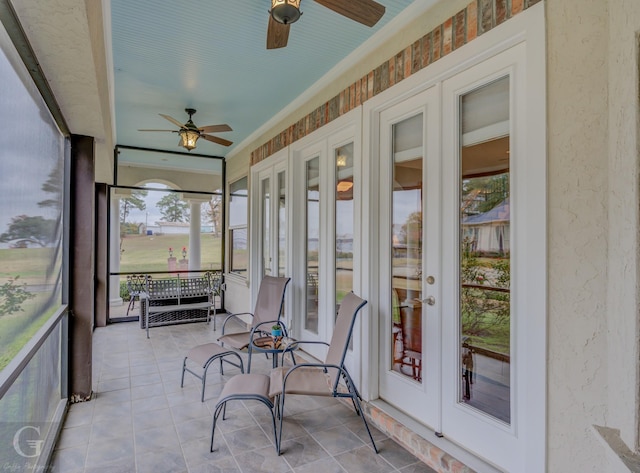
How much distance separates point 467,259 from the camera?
2277mm

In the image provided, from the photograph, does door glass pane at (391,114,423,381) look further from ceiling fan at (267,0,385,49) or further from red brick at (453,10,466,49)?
ceiling fan at (267,0,385,49)

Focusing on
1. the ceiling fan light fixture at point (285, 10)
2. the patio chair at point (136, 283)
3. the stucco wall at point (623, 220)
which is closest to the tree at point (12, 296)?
the ceiling fan light fixture at point (285, 10)

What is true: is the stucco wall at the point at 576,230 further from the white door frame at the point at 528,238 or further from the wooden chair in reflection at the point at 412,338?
the wooden chair in reflection at the point at 412,338

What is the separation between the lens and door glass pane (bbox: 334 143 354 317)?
3457 millimetres

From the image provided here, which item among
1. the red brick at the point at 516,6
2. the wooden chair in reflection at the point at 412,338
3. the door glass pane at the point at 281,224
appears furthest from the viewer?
the door glass pane at the point at 281,224

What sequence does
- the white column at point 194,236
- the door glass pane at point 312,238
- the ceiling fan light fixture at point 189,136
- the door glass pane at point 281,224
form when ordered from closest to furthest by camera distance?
the door glass pane at point 312,238 → the ceiling fan light fixture at point 189,136 → the door glass pane at point 281,224 → the white column at point 194,236

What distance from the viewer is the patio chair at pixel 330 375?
2514 mm

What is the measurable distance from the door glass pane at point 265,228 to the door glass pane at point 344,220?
1.91 metres

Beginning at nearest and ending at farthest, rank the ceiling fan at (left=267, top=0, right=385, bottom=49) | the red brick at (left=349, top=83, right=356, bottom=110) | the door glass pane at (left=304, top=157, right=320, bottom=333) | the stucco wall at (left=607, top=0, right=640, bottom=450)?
1. the stucco wall at (left=607, top=0, right=640, bottom=450)
2. the ceiling fan at (left=267, top=0, right=385, bottom=49)
3. the red brick at (left=349, top=83, right=356, bottom=110)
4. the door glass pane at (left=304, top=157, right=320, bottom=333)

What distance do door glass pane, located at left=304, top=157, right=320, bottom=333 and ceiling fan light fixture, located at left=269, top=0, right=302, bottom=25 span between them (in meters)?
2.05

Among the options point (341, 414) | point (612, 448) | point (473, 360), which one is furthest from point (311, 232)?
point (612, 448)

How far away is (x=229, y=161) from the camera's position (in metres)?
6.96

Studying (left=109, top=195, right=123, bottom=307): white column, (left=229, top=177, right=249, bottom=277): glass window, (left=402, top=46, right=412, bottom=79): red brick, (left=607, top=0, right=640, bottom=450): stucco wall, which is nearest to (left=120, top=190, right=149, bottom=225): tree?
(left=109, top=195, right=123, bottom=307): white column

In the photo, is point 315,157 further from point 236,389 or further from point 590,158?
point 590,158
